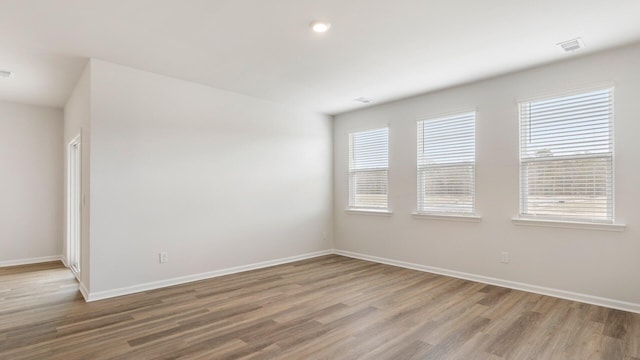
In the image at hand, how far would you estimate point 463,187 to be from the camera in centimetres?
466

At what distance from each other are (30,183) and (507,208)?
23.8ft

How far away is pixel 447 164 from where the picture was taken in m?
4.83

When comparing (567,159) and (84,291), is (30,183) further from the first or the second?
(567,159)

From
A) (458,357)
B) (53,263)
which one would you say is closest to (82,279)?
(53,263)

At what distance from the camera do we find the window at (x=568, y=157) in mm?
3543

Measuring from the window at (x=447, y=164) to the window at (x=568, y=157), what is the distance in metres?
0.65

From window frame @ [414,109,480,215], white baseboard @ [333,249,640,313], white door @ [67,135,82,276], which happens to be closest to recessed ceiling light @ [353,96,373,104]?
window frame @ [414,109,480,215]

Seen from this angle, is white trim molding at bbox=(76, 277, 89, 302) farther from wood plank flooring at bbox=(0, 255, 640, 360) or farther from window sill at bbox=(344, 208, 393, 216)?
window sill at bbox=(344, 208, 393, 216)

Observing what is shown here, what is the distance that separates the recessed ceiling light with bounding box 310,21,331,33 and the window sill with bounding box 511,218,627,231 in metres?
3.11

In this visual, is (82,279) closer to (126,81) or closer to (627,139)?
(126,81)

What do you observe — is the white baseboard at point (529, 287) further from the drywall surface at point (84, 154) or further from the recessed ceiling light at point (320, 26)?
the drywall surface at point (84, 154)

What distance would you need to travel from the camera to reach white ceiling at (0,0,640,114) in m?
2.69

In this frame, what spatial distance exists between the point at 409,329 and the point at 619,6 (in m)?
3.05

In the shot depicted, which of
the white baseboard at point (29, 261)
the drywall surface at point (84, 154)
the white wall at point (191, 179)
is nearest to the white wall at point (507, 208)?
the white wall at point (191, 179)
